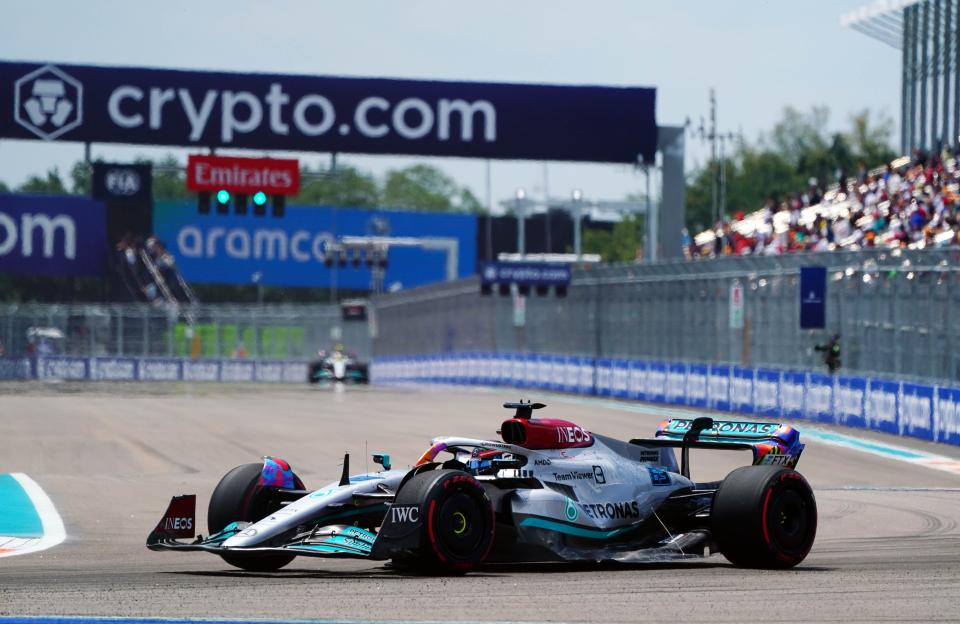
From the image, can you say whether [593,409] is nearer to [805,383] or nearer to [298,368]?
[805,383]

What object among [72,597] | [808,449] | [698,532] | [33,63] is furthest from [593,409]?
[72,597]

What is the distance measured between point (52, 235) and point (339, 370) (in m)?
25.5

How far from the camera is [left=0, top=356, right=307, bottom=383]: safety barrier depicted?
5428 centimetres

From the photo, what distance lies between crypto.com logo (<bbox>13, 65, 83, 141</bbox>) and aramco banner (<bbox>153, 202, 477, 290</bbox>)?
126 ft

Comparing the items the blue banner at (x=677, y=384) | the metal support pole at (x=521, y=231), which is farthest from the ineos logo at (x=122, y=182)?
the metal support pole at (x=521, y=231)

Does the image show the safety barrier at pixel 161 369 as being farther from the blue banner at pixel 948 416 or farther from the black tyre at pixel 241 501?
the black tyre at pixel 241 501

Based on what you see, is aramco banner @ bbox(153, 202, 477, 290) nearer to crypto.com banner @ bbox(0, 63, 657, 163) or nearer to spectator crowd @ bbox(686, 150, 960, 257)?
spectator crowd @ bbox(686, 150, 960, 257)

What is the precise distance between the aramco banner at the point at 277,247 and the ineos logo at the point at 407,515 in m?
64.4

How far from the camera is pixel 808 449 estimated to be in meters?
22.6

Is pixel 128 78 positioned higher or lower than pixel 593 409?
higher

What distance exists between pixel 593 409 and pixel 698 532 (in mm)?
21698

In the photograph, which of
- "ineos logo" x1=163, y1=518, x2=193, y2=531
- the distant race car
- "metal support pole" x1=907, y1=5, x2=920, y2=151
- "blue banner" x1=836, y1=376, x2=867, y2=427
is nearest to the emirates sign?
the distant race car

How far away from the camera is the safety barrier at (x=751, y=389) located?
949 inches

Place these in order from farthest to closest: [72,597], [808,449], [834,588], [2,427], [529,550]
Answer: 1. [2,427]
2. [808,449]
3. [529,550]
4. [834,588]
5. [72,597]
